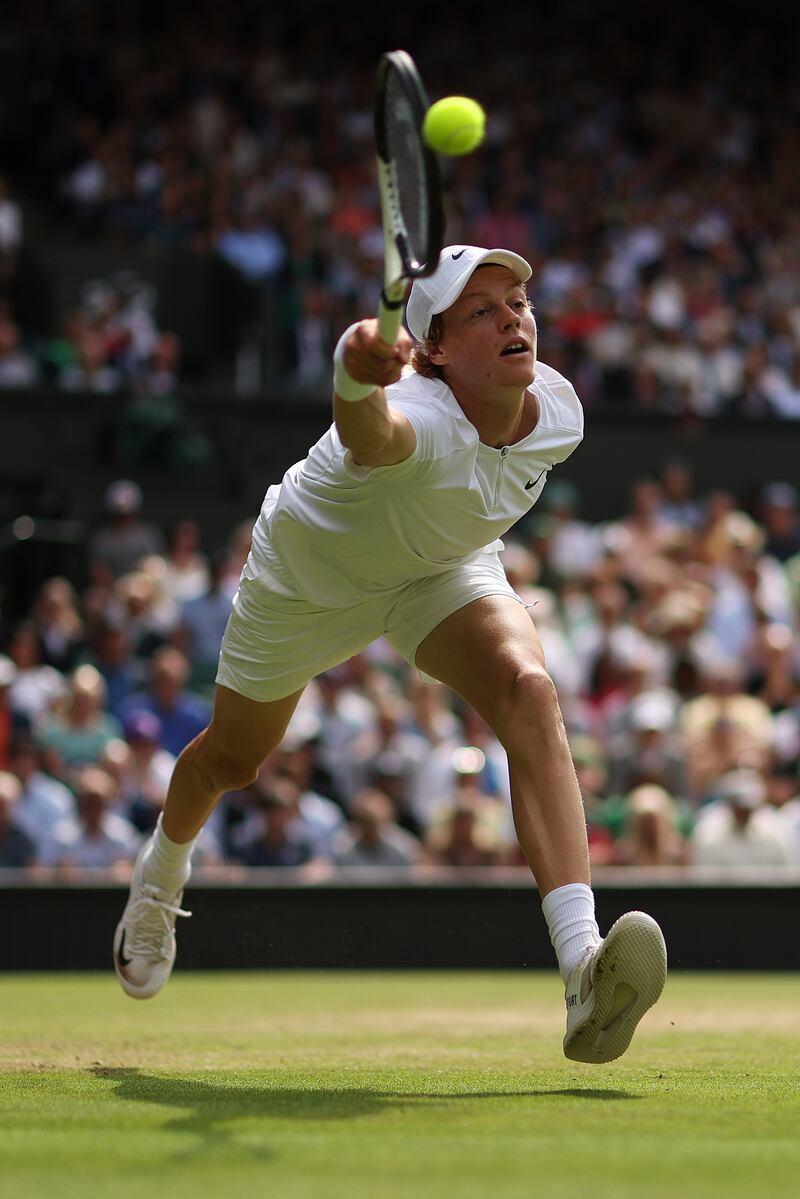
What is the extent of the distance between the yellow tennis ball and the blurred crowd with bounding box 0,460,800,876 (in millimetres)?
3576

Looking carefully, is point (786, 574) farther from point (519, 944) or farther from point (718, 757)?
point (519, 944)

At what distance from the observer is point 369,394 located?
12.2ft

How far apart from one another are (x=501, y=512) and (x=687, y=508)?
7.78 meters

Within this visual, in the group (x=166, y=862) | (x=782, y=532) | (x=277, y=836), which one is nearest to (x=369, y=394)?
(x=166, y=862)

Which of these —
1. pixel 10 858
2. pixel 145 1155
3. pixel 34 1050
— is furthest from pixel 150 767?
pixel 145 1155

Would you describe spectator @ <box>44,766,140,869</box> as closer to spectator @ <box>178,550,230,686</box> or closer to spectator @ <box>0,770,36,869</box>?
spectator @ <box>0,770,36,869</box>

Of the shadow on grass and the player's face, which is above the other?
the player's face

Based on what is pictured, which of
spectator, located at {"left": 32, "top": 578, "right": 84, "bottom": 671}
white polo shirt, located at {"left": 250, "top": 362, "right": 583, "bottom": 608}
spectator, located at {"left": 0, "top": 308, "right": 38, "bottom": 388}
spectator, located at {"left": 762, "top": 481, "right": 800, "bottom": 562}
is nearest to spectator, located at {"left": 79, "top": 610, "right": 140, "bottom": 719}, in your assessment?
spectator, located at {"left": 32, "top": 578, "right": 84, "bottom": 671}

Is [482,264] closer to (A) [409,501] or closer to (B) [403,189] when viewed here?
(B) [403,189]

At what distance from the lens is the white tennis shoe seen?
A: 17.2ft

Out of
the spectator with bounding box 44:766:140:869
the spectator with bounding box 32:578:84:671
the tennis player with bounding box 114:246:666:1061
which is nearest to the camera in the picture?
the tennis player with bounding box 114:246:666:1061

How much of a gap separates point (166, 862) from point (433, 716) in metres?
4.28

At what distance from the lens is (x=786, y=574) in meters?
11.5

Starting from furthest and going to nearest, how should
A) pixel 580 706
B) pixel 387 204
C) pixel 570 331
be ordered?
pixel 570 331 → pixel 580 706 → pixel 387 204
